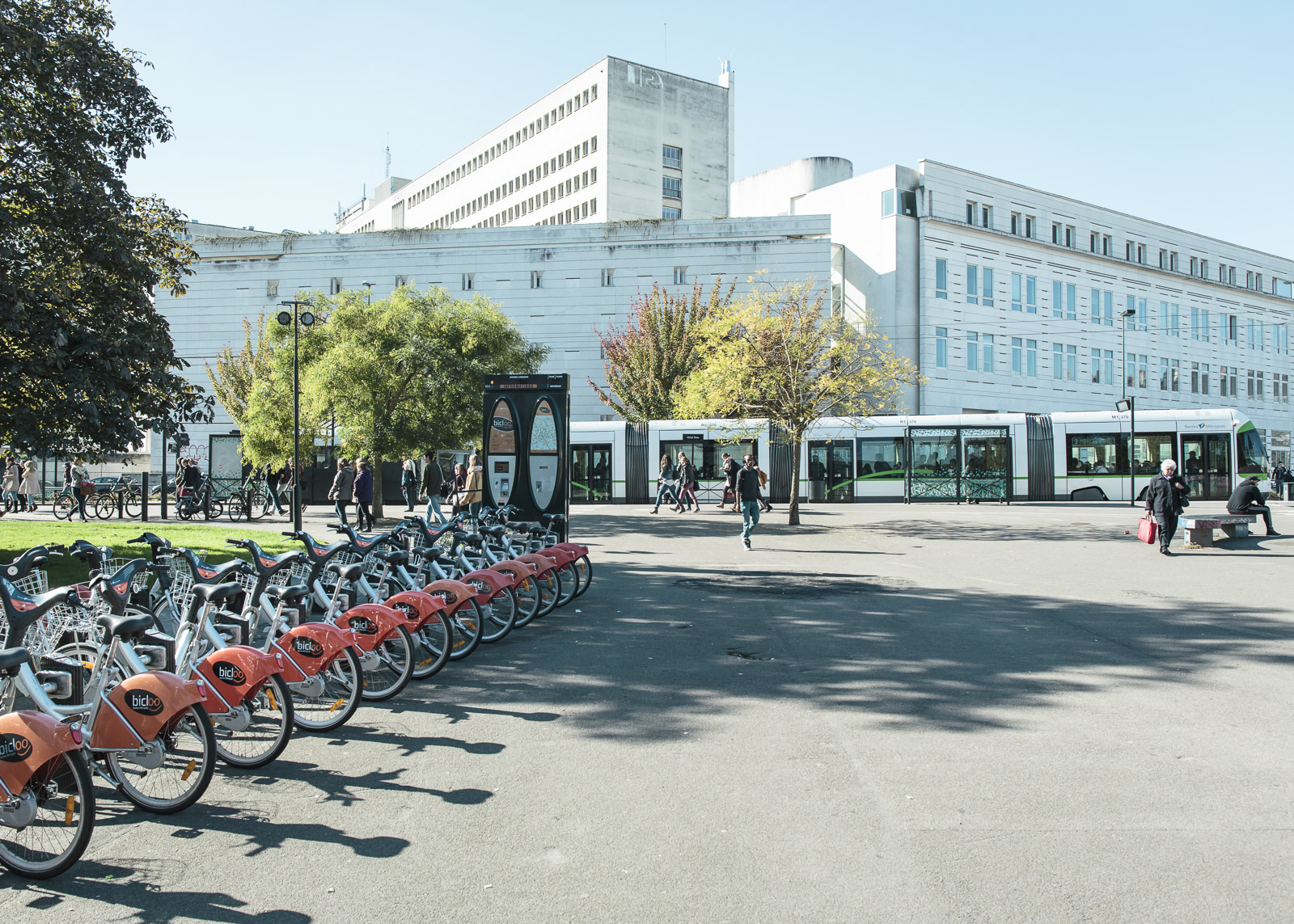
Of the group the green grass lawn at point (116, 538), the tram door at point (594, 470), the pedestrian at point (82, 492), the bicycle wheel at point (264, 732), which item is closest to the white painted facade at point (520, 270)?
the tram door at point (594, 470)

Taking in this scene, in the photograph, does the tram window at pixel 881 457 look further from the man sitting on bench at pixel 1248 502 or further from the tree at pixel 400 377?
the tree at pixel 400 377

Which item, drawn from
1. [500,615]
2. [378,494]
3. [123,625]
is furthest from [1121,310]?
[123,625]

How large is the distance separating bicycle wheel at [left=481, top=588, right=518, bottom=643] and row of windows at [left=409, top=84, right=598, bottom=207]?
6388cm

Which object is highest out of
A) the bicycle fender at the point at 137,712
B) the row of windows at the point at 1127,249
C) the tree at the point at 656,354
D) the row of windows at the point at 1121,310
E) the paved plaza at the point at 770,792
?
the row of windows at the point at 1127,249

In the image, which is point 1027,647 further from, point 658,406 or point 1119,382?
point 1119,382

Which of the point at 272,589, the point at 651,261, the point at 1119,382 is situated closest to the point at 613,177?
the point at 651,261

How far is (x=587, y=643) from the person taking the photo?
8.49 meters

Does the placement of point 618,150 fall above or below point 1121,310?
above

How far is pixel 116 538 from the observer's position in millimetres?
17812

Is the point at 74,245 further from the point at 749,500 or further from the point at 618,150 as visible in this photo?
the point at 618,150

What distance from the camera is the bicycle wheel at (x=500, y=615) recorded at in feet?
28.4

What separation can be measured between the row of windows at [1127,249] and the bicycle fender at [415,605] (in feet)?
159

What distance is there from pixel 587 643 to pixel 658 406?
3506 centimetres

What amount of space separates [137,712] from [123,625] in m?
0.41
